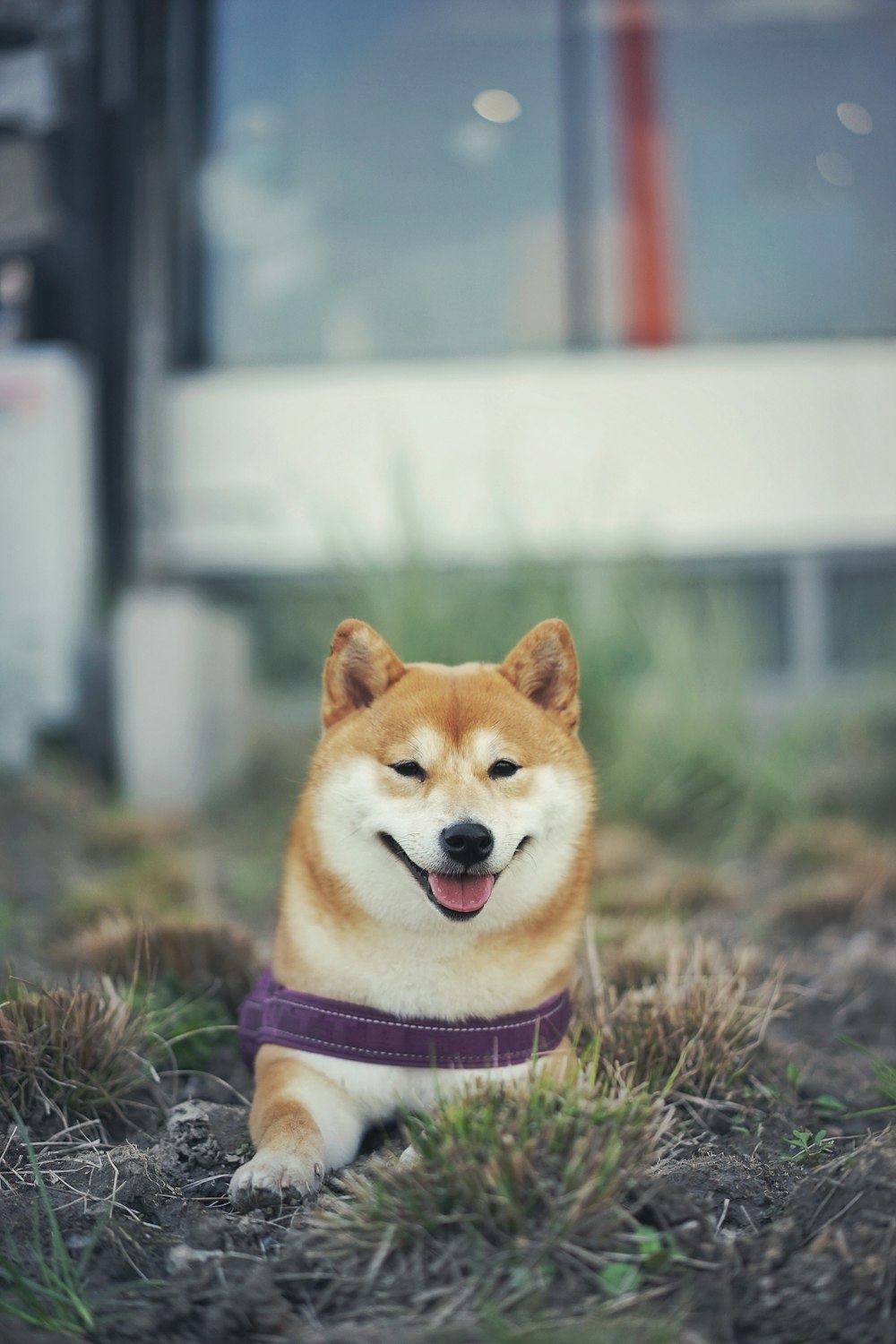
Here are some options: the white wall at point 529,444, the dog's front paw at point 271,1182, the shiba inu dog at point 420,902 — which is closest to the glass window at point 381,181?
the white wall at point 529,444

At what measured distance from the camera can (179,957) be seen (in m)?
2.40

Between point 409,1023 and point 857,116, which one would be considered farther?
point 857,116

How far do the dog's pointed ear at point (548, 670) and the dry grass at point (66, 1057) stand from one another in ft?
2.87

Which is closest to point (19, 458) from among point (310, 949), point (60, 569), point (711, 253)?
point (60, 569)

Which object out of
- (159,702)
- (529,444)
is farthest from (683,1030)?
(529,444)

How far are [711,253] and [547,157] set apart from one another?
843 millimetres

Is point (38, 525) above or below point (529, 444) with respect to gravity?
below

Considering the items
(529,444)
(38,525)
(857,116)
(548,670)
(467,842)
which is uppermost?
(857,116)

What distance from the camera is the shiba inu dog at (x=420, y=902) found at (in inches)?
66.6

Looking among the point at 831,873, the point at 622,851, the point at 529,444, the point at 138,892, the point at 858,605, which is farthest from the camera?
the point at 858,605

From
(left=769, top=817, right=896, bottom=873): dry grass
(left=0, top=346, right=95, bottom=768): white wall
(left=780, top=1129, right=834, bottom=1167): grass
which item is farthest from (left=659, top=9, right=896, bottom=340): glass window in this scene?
(left=780, top=1129, right=834, bottom=1167): grass

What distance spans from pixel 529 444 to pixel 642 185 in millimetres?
1253

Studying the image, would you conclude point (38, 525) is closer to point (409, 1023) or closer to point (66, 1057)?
point (66, 1057)

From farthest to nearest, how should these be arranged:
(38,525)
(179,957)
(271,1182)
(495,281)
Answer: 1. (495,281)
2. (38,525)
3. (179,957)
4. (271,1182)
